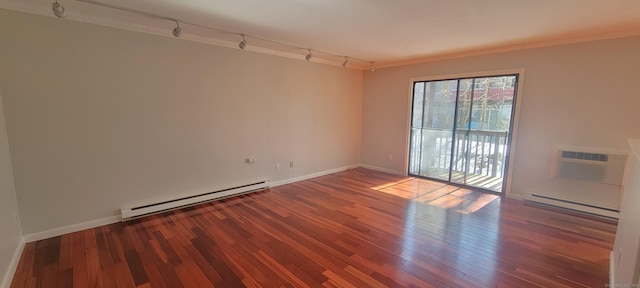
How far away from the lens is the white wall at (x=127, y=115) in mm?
2547

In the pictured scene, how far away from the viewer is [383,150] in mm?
5711

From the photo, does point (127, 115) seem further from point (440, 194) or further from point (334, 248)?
point (440, 194)

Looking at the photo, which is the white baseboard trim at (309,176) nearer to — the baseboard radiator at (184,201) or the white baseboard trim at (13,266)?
the baseboard radiator at (184,201)

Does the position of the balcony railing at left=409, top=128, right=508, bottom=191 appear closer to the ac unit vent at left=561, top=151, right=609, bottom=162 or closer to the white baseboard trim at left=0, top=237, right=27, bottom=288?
the ac unit vent at left=561, top=151, right=609, bottom=162

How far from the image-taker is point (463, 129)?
4.66 metres

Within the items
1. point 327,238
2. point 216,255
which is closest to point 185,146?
point 216,255

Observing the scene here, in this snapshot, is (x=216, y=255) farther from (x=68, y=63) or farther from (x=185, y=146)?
(x=68, y=63)

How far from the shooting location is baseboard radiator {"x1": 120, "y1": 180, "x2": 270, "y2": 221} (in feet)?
10.2

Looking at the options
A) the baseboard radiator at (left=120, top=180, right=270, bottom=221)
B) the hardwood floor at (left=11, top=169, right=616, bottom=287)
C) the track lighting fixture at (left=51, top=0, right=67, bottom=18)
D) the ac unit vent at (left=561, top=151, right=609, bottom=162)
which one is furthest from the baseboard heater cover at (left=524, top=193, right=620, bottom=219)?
the track lighting fixture at (left=51, top=0, right=67, bottom=18)

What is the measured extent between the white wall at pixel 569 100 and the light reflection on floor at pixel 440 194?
2.04ft

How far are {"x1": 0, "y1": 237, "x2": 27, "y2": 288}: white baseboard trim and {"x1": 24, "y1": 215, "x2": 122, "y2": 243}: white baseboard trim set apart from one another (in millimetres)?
77

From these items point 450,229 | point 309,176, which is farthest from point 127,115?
point 450,229

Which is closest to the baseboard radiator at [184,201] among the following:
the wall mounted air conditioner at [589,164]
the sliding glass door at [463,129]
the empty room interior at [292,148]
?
the empty room interior at [292,148]

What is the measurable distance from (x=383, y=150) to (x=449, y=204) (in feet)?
7.02
